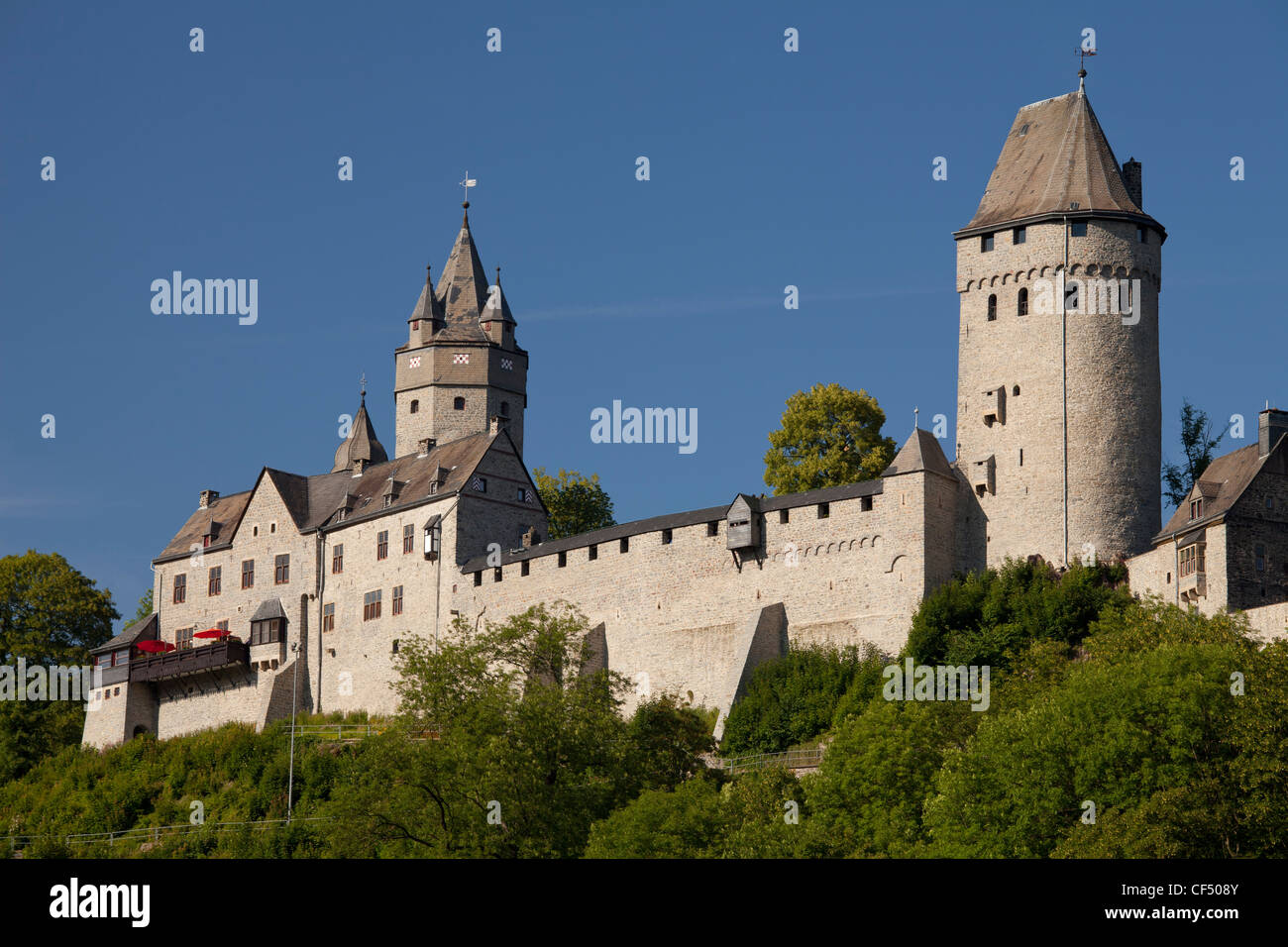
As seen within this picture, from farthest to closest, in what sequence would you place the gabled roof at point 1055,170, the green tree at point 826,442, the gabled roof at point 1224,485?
1. the green tree at point 826,442
2. the gabled roof at point 1055,170
3. the gabled roof at point 1224,485

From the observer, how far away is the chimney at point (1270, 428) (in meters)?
55.5

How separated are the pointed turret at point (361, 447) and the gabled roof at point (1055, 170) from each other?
1214 inches

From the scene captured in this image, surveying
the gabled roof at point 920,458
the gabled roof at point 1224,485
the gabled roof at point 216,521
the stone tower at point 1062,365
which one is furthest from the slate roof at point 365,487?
the gabled roof at point 1224,485

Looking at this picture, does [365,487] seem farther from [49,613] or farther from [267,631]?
[49,613]

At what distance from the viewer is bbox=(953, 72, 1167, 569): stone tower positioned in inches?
2345

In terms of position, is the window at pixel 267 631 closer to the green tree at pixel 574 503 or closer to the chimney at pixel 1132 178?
the green tree at pixel 574 503

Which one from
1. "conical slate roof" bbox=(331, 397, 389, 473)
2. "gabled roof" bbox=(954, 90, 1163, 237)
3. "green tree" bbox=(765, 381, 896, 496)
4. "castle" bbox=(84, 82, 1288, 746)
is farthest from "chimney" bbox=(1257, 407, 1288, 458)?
"conical slate roof" bbox=(331, 397, 389, 473)

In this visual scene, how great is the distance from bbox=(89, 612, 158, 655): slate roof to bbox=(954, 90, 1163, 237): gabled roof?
114 ft

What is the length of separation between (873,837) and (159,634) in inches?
1608

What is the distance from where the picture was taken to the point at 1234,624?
50.8 metres

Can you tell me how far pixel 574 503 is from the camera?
3398 inches

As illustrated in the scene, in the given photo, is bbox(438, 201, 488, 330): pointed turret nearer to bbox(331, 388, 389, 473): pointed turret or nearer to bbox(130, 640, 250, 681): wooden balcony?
bbox(331, 388, 389, 473): pointed turret

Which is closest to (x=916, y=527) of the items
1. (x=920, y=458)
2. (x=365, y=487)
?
(x=920, y=458)
